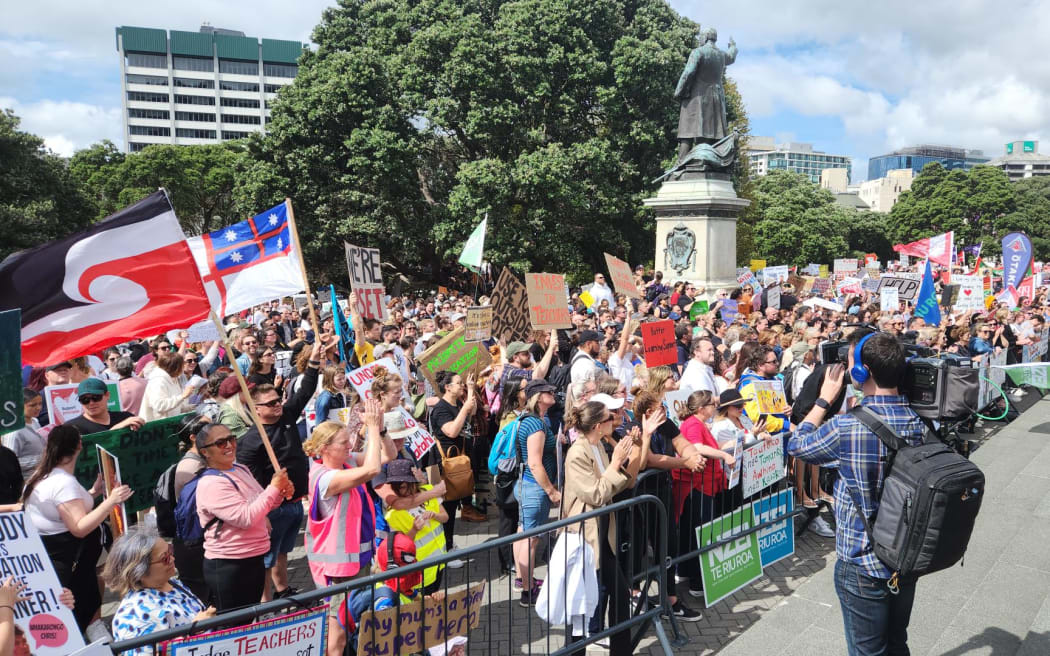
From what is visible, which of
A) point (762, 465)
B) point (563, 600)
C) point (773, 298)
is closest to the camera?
point (563, 600)

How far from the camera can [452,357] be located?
8.05 meters

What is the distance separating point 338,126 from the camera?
2728cm

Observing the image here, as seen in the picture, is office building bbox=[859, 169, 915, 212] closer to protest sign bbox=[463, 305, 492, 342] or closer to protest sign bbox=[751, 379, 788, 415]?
protest sign bbox=[463, 305, 492, 342]

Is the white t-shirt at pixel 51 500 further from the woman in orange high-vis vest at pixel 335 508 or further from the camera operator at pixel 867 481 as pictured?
the camera operator at pixel 867 481

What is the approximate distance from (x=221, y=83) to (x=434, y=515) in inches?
A: 5056

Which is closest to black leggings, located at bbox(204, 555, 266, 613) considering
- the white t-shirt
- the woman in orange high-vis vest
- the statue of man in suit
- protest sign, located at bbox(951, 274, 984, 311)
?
the woman in orange high-vis vest

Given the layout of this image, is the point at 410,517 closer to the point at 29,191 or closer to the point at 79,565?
the point at 79,565

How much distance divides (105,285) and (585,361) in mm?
4648

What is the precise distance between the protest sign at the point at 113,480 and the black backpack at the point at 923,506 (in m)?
4.33

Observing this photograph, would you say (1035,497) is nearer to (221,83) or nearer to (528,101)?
(528,101)

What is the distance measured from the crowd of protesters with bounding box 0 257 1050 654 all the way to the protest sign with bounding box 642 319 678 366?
1.52 feet

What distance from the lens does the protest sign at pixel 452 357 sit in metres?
7.74

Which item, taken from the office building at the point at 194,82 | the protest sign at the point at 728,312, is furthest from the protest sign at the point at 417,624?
the office building at the point at 194,82

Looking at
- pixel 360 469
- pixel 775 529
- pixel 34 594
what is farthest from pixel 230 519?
pixel 775 529
